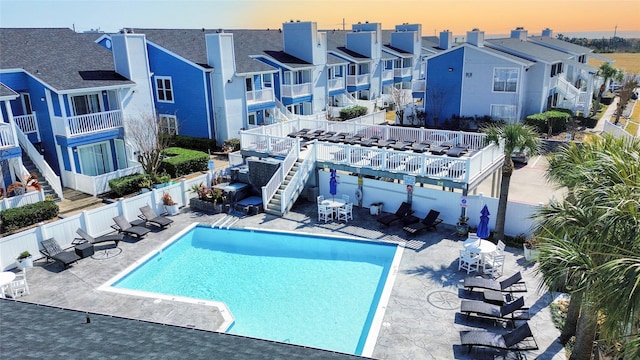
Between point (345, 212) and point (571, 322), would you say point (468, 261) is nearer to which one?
point (571, 322)

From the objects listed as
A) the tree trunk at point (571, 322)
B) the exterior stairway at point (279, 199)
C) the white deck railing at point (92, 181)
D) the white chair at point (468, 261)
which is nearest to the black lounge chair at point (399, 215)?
the white chair at point (468, 261)

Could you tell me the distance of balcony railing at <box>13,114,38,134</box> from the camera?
23172 mm

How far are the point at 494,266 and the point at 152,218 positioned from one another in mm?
14240

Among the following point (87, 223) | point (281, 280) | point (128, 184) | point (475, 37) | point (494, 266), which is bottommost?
point (281, 280)

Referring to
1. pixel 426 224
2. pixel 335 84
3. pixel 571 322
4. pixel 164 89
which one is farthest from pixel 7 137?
pixel 335 84

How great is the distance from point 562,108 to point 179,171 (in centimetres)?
3259

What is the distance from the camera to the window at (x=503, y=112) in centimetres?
3419

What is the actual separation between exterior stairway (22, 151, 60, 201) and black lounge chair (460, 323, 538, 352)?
2036cm

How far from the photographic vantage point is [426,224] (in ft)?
60.6

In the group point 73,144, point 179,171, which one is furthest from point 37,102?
point 179,171

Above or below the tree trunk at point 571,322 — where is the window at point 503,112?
above

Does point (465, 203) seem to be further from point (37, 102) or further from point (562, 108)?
point (562, 108)

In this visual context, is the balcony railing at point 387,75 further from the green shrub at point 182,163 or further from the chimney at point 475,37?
the green shrub at point 182,163

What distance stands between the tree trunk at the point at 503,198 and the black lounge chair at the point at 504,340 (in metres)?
6.37
